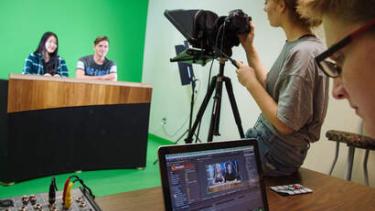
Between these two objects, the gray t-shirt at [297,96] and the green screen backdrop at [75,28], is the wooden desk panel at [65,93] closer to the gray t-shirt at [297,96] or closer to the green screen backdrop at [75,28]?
the green screen backdrop at [75,28]

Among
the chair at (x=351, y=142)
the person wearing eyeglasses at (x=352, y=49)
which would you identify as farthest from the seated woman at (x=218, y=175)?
the chair at (x=351, y=142)

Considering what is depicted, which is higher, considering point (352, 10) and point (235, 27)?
point (235, 27)

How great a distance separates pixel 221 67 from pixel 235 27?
0.65ft

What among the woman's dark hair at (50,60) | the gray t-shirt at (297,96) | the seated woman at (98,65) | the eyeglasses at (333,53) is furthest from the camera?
the seated woman at (98,65)

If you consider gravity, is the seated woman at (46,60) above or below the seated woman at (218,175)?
above

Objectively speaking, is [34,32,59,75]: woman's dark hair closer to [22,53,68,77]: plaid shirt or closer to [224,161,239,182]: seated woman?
[22,53,68,77]: plaid shirt

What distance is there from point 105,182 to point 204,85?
196 centimetres

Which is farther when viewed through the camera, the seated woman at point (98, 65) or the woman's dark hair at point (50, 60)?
the seated woman at point (98, 65)

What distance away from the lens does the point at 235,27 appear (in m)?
1.50

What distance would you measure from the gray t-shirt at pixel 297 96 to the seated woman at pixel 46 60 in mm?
3107

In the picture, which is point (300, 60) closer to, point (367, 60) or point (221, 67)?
point (221, 67)

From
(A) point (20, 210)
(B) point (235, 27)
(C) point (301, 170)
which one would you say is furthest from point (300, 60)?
(A) point (20, 210)

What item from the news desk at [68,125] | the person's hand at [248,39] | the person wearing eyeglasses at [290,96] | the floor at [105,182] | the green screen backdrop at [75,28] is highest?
the green screen backdrop at [75,28]

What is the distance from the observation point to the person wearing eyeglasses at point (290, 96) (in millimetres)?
1167
